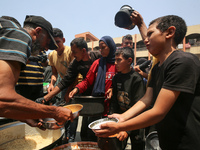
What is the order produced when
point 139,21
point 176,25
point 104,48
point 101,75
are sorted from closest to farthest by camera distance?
point 176,25, point 139,21, point 101,75, point 104,48

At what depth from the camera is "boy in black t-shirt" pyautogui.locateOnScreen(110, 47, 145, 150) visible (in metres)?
2.00

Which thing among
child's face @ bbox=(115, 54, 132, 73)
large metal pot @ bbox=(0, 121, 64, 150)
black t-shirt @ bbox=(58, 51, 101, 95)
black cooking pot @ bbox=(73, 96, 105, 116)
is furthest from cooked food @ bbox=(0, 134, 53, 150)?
child's face @ bbox=(115, 54, 132, 73)

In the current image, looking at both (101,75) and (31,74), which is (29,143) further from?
(101,75)

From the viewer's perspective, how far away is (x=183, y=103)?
964 millimetres

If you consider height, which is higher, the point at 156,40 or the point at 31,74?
the point at 156,40

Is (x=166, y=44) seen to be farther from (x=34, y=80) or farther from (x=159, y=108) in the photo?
(x=34, y=80)

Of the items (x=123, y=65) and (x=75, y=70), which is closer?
(x=123, y=65)

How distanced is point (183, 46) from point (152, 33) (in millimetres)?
22882

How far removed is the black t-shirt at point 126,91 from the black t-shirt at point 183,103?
3.15ft

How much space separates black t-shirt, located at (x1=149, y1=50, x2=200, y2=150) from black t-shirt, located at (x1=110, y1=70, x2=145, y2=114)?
0.96 metres

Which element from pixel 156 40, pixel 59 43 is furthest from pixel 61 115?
pixel 59 43

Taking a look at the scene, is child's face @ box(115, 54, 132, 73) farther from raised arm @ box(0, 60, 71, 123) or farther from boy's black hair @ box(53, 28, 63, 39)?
boy's black hair @ box(53, 28, 63, 39)

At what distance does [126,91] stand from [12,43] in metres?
1.57

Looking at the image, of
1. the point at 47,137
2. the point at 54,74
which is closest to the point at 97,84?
the point at 47,137
